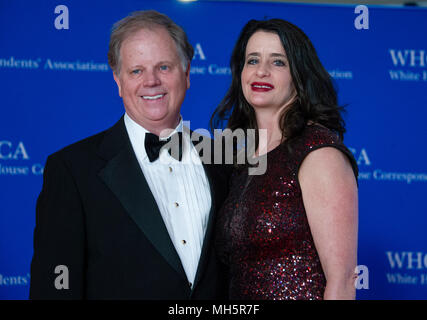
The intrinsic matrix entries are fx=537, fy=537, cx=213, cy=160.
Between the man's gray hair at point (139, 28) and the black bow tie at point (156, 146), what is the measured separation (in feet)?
1.02

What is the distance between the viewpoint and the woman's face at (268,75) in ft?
7.22

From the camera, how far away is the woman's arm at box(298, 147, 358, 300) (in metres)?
1.91

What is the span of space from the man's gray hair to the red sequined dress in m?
0.60

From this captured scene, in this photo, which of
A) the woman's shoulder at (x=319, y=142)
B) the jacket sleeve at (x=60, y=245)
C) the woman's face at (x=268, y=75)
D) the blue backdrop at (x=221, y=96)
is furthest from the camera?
the blue backdrop at (x=221, y=96)

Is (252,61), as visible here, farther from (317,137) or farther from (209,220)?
(209,220)

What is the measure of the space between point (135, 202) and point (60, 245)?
292 mm

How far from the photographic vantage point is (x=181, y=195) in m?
2.06

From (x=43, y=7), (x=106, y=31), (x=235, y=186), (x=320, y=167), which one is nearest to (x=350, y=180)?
(x=320, y=167)

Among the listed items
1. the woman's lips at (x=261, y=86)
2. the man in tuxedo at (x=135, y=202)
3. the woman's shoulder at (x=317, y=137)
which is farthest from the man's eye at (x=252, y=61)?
the woman's shoulder at (x=317, y=137)

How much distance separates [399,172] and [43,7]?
2644mm

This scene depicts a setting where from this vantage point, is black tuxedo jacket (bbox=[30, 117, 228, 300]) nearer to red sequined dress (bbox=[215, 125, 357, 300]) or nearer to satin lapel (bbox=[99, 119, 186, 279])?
satin lapel (bbox=[99, 119, 186, 279])

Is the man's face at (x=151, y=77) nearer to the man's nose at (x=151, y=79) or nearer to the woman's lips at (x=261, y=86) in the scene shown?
the man's nose at (x=151, y=79)
